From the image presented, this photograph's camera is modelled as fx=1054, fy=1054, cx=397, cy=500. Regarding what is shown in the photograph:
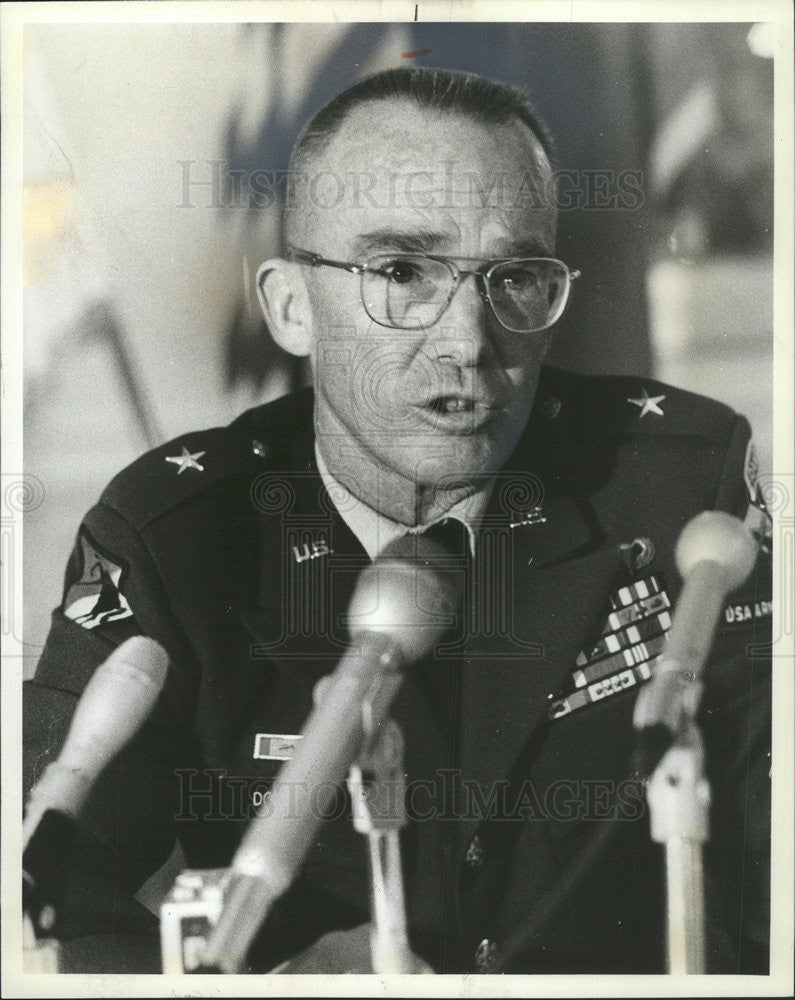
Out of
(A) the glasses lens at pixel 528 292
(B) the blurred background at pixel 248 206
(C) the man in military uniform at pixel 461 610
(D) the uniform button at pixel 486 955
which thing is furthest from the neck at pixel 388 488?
(D) the uniform button at pixel 486 955

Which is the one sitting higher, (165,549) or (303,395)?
(303,395)

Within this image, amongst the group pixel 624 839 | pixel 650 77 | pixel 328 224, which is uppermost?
pixel 650 77

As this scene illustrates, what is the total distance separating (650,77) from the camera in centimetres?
199

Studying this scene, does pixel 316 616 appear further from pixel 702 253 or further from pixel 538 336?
pixel 702 253

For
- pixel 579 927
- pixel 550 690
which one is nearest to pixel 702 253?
pixel 550 690

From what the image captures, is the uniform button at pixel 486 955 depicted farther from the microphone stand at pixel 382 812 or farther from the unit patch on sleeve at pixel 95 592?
the unit patch on sleeve at pixel 95 592

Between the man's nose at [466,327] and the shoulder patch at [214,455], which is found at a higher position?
the man's nose at [466,327]

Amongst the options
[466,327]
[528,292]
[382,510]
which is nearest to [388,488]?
[382,510]

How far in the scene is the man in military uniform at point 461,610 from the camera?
6.41 feet

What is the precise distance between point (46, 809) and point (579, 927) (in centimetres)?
103

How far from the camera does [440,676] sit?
1.96 metres

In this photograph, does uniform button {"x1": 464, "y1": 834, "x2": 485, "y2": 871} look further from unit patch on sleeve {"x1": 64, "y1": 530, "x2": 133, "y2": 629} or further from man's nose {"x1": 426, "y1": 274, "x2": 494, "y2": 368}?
man's nose {"x1": 426, "y1": 274, "x2": 494, "y2": 368}

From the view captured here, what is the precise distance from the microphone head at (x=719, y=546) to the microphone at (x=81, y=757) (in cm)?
100

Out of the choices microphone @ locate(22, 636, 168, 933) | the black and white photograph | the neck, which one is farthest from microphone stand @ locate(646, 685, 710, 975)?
microphone @ locate(22, 636, 168, 933)
